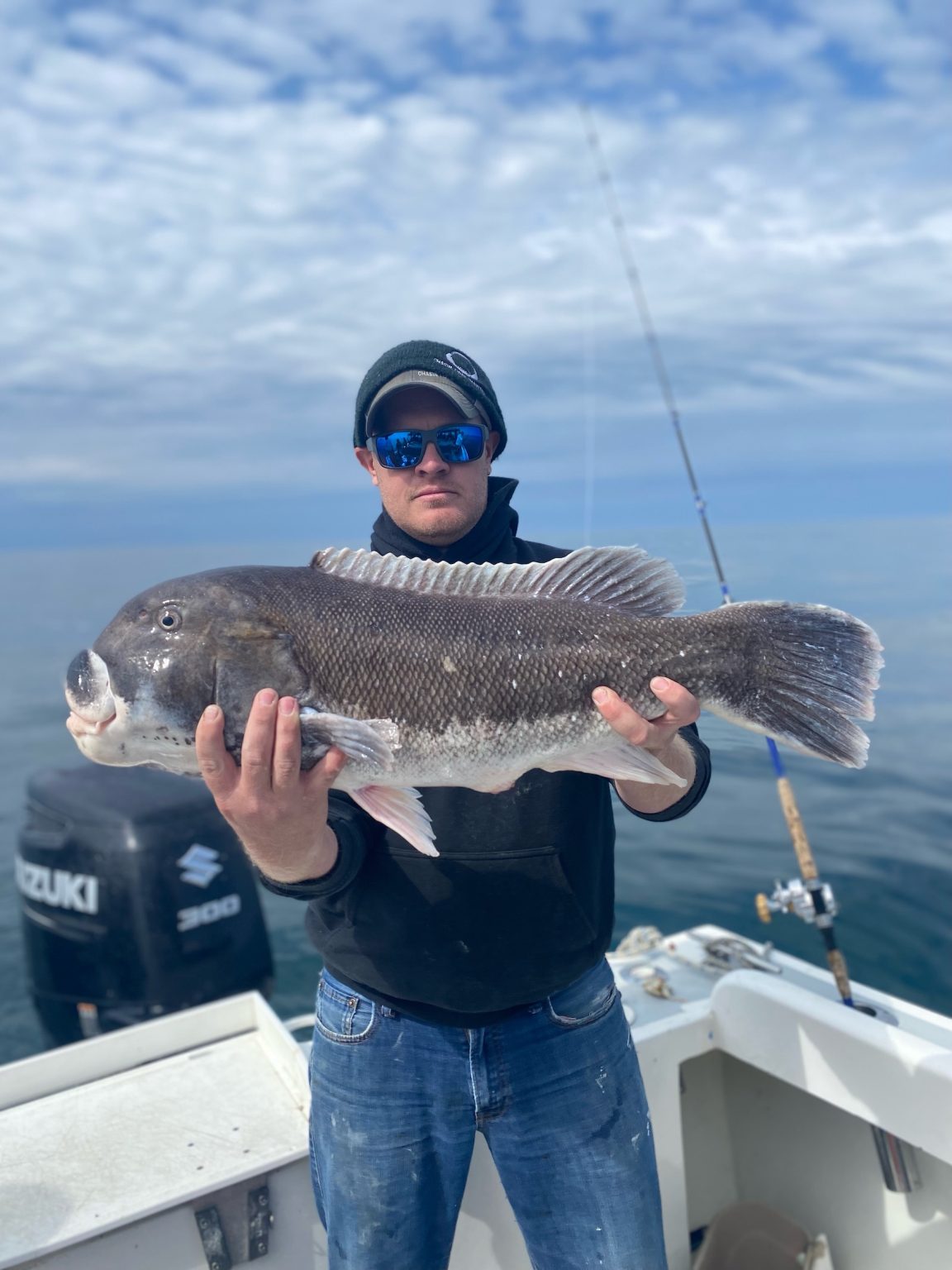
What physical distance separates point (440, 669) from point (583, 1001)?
132cm

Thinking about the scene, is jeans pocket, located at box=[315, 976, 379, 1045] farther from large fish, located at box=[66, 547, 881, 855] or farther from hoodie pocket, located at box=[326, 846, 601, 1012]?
large fish, located at box=[66, 547, 881, 855]

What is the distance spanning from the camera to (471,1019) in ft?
9.70

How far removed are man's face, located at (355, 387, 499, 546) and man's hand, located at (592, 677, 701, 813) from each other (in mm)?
1009

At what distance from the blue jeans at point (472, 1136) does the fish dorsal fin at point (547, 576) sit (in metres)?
1.46

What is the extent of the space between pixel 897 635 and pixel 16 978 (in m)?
21.9

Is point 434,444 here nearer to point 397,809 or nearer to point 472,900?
point 397,809

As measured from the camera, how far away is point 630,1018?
450 cm

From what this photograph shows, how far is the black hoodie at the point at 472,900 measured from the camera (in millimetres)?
2961

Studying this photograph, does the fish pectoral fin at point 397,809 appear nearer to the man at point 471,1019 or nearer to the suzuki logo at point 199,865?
the man at point 471,1019

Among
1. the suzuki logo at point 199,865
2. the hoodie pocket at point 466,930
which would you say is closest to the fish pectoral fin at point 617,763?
the hoodie pocket at point 466,930

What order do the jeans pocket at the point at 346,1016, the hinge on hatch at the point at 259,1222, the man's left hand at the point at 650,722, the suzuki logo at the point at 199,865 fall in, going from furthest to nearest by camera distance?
1. the suzuki logo at the point at 199,865
2. the hinge on hatch at the point at 259,1222
3. the jeans pocket at the point at 346,1016
4. the man's left hand at the point at 650,722

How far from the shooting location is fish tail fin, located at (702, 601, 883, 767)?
2945 mm

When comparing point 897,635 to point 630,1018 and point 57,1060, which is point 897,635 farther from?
point 57,1060

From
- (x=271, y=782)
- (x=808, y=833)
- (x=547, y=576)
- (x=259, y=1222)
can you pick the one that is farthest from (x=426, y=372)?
(x=808, y=833)
